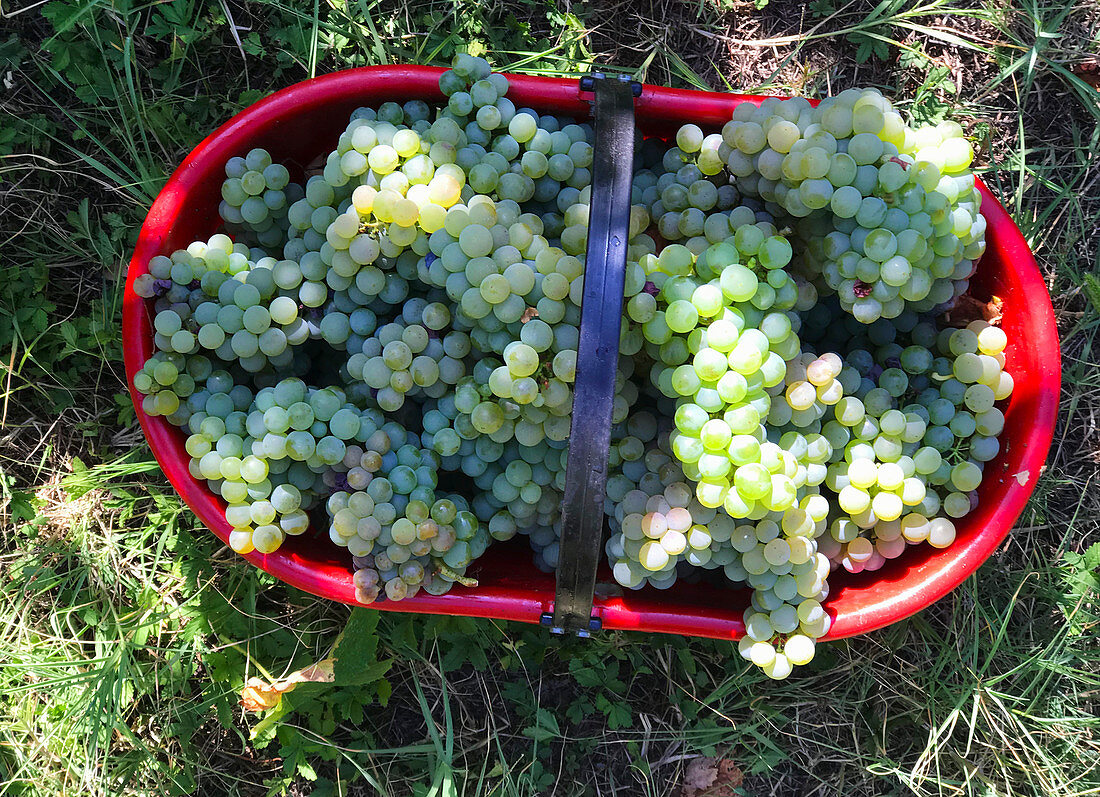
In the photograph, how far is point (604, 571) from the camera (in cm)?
145

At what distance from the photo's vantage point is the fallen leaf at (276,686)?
1.70m

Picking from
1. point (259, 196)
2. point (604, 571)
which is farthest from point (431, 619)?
point (259, 196)

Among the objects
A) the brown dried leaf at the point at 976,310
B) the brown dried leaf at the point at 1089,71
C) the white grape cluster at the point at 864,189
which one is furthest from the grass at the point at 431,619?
the white grape cluster at the point at 864,189

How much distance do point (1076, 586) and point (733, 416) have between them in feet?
3.92

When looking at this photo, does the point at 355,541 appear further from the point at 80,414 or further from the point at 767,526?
the point at 80,414

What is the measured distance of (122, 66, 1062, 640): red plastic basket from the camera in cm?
136

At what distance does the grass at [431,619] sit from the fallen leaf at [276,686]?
0.04m

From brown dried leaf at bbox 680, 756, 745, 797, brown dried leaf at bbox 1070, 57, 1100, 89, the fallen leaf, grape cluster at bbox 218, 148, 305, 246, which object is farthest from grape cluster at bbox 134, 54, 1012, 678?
brown dried leaf at bbox 1070, 57, 1100, 89

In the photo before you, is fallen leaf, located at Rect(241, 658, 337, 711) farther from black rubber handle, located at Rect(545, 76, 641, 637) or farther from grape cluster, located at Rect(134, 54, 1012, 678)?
black rubber handle, located at Rect(545, 76, 641, 637)

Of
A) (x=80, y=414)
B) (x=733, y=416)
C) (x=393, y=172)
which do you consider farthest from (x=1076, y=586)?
(x=80, y=414)

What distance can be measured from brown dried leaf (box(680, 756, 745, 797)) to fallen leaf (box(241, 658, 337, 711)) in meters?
0.83

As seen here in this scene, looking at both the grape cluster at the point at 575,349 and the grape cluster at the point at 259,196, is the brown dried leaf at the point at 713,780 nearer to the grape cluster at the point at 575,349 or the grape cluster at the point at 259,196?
the grape cluster at the point at 575,349

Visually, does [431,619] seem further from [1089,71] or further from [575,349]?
[1089,71]

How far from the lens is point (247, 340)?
1.26m
